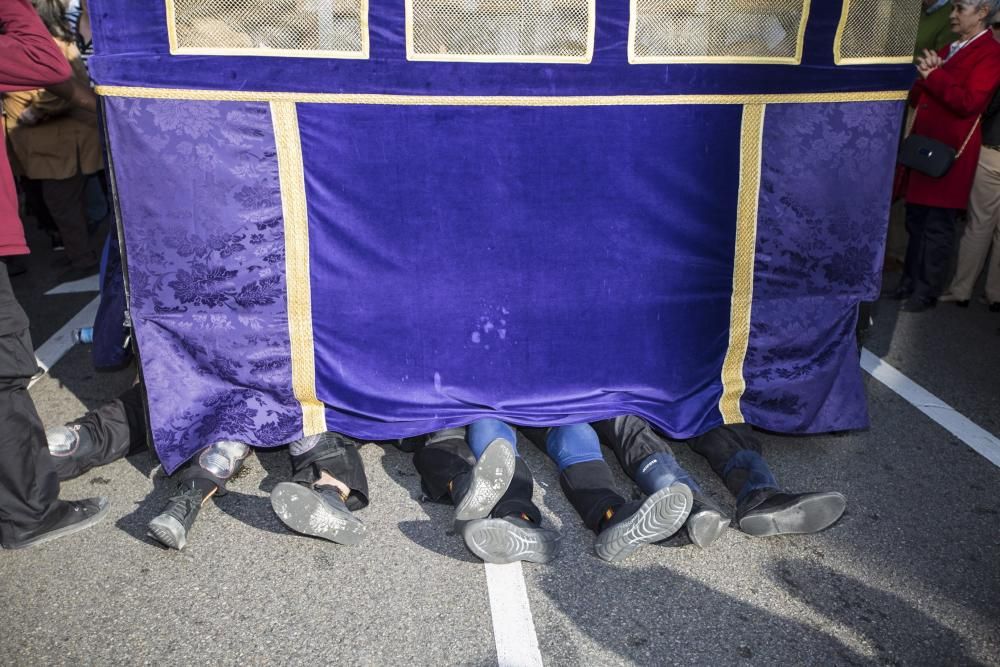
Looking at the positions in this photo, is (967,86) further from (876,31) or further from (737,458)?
(737,458)

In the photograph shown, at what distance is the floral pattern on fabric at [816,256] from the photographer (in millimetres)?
3191

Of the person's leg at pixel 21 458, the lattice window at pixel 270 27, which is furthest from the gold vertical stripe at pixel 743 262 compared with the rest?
the person's leg at pixel 21 458

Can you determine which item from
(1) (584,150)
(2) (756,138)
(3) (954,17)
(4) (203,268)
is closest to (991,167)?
(3) (954,17)

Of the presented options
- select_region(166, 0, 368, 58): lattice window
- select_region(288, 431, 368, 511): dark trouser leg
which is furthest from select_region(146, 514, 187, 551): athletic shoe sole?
select_region(166, 0, 368, 58): lattice window

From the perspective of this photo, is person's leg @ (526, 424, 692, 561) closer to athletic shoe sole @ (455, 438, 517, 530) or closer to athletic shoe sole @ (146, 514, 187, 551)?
athletic shoe sole @ (455, 438, 517, 530)

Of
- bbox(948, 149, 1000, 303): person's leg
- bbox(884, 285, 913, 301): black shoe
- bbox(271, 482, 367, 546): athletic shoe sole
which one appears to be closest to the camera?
bbox(271, 482, 367, 546): athletic shoe sole

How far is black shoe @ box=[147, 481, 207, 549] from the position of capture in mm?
2691

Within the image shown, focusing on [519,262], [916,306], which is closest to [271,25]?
[519,262]

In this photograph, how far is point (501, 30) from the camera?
2895mm

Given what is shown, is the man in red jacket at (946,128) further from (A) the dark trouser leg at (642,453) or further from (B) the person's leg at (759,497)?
(A) the dark trouser leg at (642,453)

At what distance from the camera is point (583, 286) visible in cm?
320

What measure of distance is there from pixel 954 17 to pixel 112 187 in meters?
4.31

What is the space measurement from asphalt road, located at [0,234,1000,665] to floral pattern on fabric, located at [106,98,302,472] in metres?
0.30

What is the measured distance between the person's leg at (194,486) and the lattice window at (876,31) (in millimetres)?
2744
